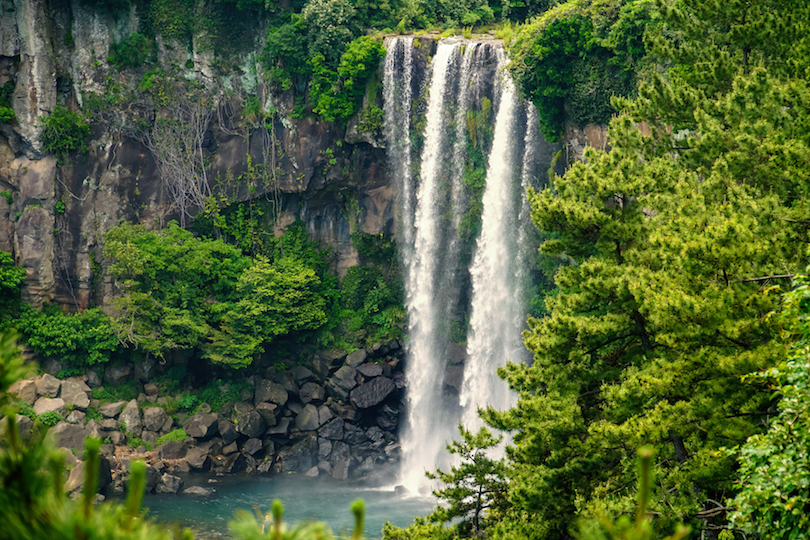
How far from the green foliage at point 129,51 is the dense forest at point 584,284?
100 mm

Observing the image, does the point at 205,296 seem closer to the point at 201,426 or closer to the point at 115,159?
the point at 201,426

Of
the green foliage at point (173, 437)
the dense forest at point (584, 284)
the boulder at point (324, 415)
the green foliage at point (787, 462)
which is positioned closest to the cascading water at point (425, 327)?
the dense forest at point (584, 284)

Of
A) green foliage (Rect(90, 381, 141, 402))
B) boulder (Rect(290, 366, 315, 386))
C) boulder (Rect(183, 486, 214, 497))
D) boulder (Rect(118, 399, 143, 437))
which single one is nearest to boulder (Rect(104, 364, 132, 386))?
green foliage (Rect(90, 381, 141, 402))

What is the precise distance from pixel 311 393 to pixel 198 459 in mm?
5026

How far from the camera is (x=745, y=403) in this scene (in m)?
9.33

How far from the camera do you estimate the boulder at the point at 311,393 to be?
29047mm

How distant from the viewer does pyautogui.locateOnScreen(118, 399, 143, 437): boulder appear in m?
27.1

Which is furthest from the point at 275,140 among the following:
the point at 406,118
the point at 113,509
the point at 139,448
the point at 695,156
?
the point at 113,509

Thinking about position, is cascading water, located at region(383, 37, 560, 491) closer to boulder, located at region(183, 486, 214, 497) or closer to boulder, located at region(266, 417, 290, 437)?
boulder, located at region(266, 417, 290, 437)

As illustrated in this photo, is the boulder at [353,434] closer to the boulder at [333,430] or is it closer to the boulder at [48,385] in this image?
the boulder at [333,430]

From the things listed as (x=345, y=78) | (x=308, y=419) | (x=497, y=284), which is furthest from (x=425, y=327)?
(x=345, y=78)

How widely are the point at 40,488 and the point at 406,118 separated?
2698 cm

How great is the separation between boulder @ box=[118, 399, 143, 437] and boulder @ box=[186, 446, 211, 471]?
7.37ft

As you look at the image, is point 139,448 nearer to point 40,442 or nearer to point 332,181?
point 332,181
